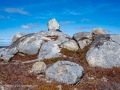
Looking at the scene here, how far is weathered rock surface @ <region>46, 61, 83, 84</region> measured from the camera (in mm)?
20562

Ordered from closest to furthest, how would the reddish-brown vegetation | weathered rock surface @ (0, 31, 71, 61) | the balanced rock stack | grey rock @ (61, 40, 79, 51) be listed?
1. the reddish-brown vegetation
2. the balanced rock stack
3. weathered rock surface @ (0, 31, 71, 61)
4. grey rock @ (61, 40, 79, 51)

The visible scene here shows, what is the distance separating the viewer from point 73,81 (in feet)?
66.9

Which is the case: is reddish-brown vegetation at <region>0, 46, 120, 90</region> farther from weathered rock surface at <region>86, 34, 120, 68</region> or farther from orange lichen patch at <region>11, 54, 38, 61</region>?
orange lichen patch at <region>11, 54, 38, 61</region>

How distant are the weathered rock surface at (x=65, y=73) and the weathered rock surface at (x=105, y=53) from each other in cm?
532

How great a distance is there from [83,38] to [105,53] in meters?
6.97

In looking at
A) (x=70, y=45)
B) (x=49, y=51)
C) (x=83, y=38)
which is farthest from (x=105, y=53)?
(x=49, y=51)

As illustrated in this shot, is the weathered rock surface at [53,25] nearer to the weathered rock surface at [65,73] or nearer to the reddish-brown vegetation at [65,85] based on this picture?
the reddish-brown vegetation at [65,85]

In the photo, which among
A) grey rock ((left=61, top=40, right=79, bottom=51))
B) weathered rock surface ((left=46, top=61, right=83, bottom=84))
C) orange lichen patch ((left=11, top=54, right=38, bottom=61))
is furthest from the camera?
orange lichen patch ((left=11, top=54, right=38, bottom=61))

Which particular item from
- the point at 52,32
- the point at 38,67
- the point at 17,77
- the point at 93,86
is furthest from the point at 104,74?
the point at 52,32

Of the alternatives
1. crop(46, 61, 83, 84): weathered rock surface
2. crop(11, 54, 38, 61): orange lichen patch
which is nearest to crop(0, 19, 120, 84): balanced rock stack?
crop(46, 61, 83, 84): weathered rock surface

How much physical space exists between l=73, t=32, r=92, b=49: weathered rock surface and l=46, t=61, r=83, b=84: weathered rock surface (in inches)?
436

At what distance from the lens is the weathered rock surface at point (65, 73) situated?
20.6 metres

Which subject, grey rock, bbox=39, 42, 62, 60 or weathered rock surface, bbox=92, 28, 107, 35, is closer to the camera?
grey rock, bbox=39, 42, 62, 60

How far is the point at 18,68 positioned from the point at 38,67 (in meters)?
3.52
